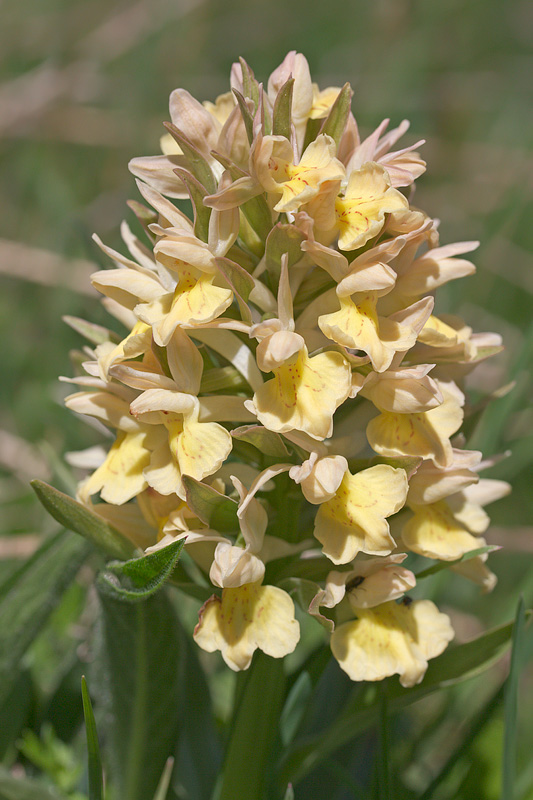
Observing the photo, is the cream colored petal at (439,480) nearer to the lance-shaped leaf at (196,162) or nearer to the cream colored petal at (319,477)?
the cream colored petal at (319,477)

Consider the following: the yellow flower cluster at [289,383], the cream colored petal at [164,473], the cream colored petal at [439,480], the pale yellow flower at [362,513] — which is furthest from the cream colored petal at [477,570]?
the cream colored petal at [164,473]

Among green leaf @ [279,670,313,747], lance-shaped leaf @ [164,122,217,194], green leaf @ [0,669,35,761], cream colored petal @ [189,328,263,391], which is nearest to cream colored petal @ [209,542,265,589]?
cream colored petal @ [189,328,263,391]

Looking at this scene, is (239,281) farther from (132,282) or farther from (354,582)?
(354,582)

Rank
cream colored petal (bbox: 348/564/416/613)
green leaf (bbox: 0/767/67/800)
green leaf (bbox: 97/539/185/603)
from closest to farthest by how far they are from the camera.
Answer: green leaf (bbox: 97/539/185/603) < cream colored petal (bbox: 348/564/416/613) < green leaf (bbox: 0/767/67/800)

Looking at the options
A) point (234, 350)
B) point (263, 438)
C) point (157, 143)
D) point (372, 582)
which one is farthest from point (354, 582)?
point (157, 143)

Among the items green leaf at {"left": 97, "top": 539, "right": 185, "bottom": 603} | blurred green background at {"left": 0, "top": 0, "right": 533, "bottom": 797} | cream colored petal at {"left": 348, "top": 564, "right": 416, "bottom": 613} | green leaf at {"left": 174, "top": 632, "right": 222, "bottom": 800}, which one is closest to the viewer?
green leaf at {"left": 97, "top": 539, "right": 185, "bottom": 603}

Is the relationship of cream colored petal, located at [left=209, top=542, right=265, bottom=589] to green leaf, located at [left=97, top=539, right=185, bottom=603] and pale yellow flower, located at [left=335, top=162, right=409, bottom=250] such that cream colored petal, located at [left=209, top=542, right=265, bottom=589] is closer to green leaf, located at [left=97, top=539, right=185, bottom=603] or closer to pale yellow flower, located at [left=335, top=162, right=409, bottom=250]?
green leaf, located at [left=97, top=539, right=185, bottom=603]

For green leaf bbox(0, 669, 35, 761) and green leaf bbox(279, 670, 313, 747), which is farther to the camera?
green leaf bbox(0, 669, 35, 761)
